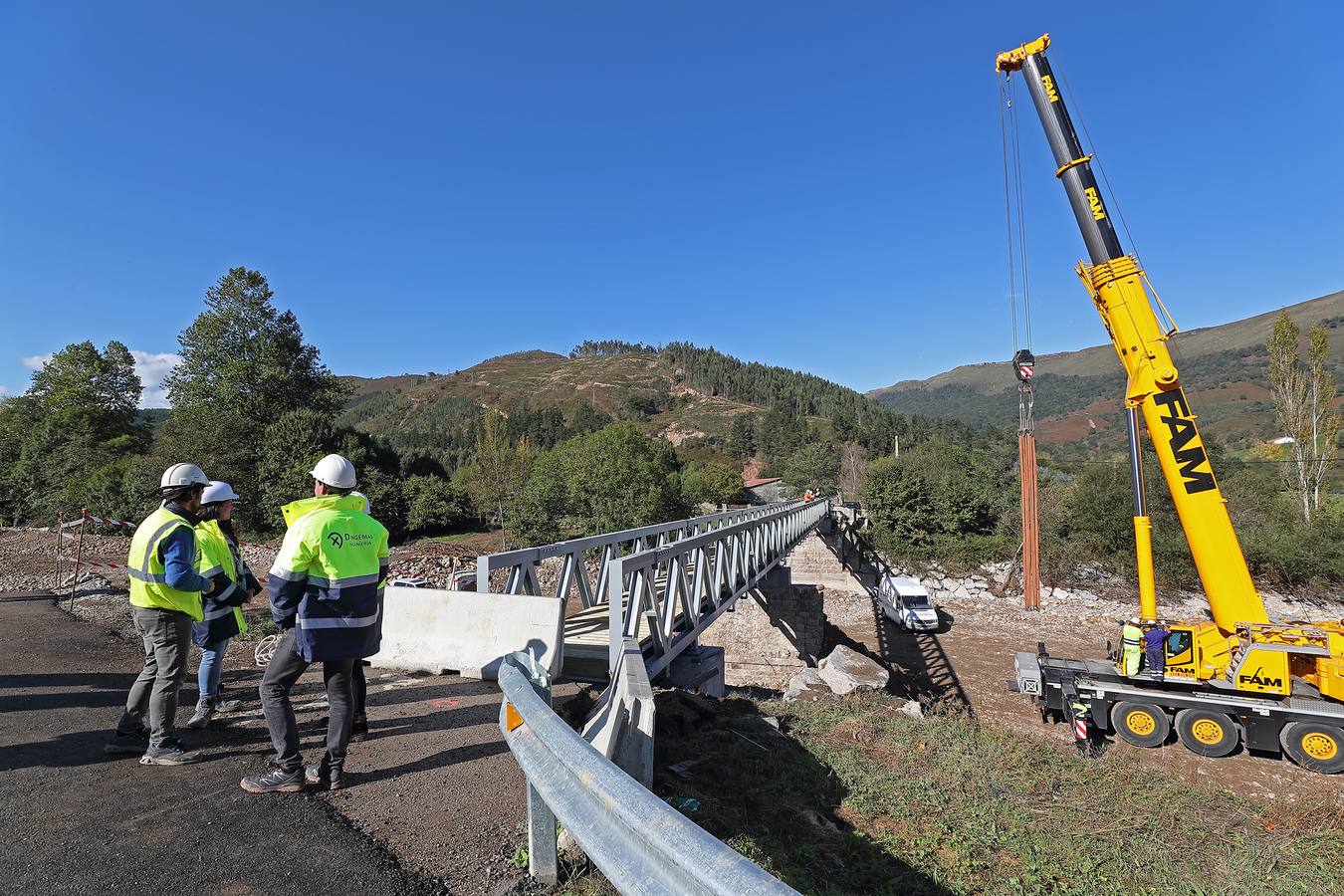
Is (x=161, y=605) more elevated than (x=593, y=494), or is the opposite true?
(x=161, y=605)

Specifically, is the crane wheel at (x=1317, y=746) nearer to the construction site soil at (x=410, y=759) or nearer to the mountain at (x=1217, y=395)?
the construction site soil at (x=410, y=759)

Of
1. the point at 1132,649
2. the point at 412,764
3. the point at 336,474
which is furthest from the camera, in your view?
the point at 1132,649

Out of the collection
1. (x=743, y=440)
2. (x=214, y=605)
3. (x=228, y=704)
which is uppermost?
(x=743, y=440)

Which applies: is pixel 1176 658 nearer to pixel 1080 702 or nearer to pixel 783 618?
pixel 1080 702

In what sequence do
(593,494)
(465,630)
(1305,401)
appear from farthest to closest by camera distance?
(593,494), (1305,401), (465,630)

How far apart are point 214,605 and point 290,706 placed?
1.74 meters

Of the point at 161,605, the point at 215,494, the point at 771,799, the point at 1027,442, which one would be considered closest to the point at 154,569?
the point at 161,605

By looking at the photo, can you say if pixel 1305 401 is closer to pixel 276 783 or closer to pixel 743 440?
pixel 276 783

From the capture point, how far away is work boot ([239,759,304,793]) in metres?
3.33

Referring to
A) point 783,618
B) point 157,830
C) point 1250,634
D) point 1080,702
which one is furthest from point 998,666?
point 157,830

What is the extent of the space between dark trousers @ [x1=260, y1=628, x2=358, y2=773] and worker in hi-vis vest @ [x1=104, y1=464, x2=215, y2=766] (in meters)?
1.05

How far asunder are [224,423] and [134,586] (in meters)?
33.3

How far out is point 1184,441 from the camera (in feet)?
31.4

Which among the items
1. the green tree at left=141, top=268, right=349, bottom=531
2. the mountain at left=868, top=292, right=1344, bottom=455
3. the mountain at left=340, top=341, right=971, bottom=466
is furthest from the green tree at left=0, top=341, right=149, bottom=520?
the mountain at left=868, top=292, right=1344, bottom=455
